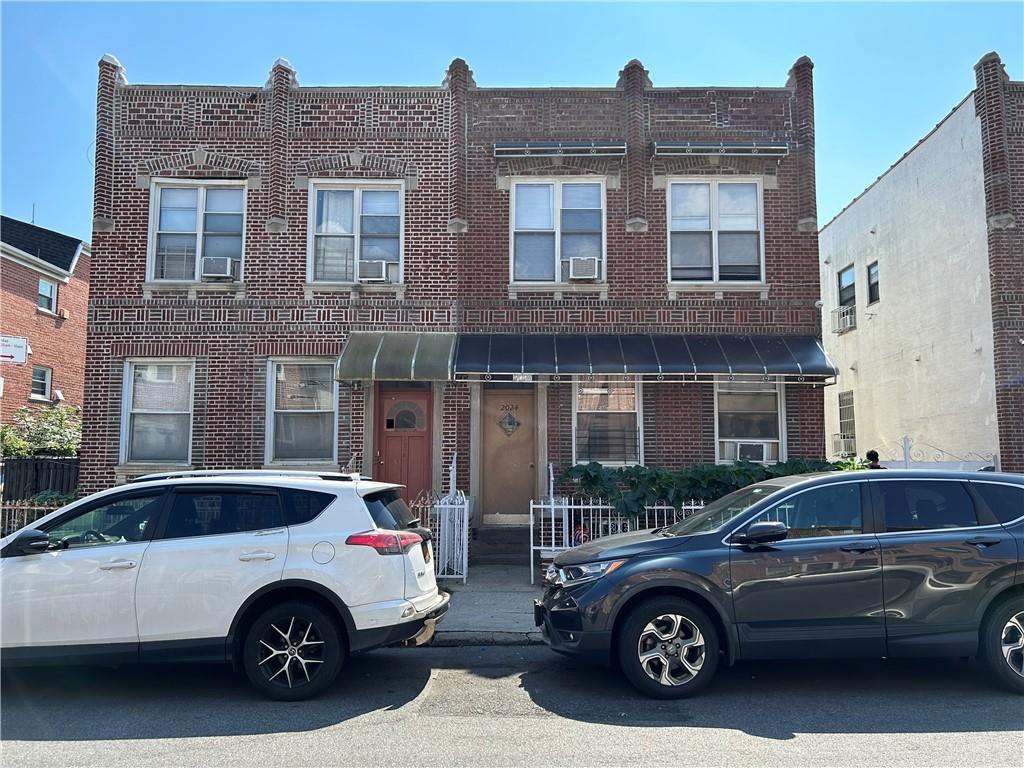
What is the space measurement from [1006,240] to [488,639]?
10.9 metres

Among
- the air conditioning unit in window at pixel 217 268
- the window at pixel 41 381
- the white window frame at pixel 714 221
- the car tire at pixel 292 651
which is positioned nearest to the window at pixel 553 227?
the white window frame at pixel 714 221

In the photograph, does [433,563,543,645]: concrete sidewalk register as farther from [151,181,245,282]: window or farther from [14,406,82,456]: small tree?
[14,406,82,456]: small tree

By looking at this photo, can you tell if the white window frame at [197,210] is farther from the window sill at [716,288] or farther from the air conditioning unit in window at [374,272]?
the window sill at [716,288]

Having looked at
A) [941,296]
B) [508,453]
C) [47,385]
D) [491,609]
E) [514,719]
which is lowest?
[514,719]

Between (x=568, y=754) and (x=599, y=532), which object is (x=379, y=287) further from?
(x=568, y=754)

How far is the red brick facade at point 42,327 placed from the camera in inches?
773

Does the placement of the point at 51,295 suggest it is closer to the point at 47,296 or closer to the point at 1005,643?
the point at 47,296

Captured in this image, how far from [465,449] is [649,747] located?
732 centimetres

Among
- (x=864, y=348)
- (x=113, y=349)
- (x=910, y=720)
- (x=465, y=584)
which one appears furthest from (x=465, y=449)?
(x=864, y=348)

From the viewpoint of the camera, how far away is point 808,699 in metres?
5.55

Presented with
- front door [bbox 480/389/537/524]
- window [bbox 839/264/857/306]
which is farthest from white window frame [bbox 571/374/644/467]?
window [bbox 839/264/857/306]

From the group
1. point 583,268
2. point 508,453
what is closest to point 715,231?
point 583,268

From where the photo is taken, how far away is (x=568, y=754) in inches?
180

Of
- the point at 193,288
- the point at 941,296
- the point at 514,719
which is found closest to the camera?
the point at 514,719
